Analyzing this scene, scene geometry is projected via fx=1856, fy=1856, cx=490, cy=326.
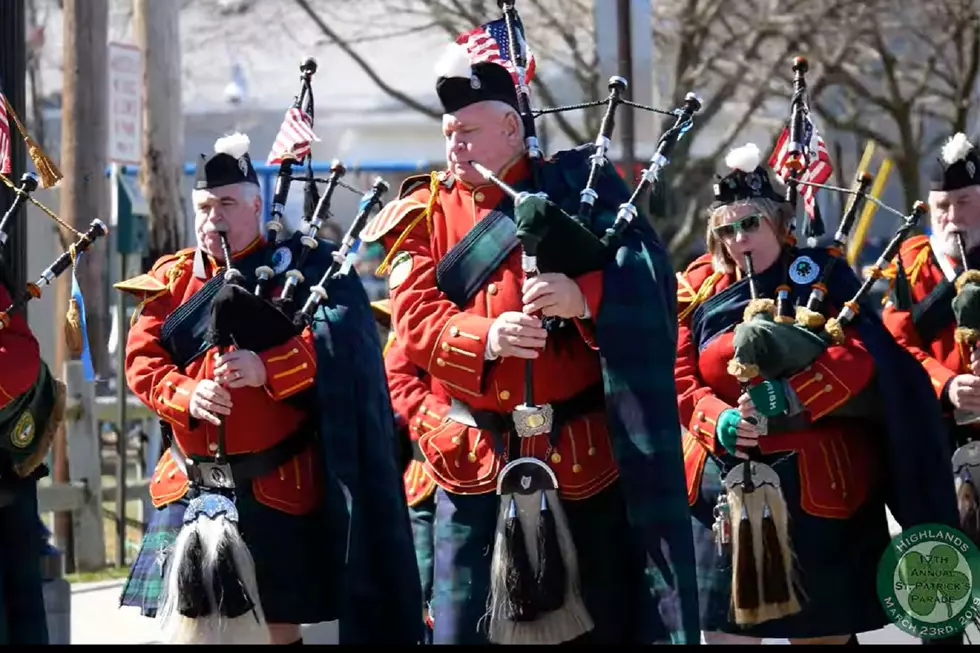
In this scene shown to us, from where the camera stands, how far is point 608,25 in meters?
8.46

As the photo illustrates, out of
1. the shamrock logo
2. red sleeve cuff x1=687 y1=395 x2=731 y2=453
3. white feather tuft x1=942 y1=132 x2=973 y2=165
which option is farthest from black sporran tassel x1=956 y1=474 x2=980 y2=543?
white feather tuft x1=942 y1=132 x2=973 y2=165

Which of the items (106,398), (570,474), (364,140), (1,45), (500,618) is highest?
(364,140)

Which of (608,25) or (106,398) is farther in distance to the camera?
(106,398)

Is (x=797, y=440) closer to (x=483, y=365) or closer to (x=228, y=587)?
(x=483, y=365)

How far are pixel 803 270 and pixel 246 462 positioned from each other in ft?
6.03

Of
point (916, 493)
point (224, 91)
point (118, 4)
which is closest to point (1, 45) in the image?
point (916, 493)

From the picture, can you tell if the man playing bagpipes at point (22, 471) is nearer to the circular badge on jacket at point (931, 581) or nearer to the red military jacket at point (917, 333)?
the circular badge on jacket at point (931, 581)

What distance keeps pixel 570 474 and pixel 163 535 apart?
1466mm

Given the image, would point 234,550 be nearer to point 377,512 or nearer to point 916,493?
point 377,512

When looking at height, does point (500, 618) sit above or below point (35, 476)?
below

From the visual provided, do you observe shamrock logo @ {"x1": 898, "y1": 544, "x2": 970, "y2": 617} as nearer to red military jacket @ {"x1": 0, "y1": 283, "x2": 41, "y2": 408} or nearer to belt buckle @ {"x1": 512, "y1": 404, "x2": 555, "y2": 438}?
belt buckle @ {"x1": 512, "y1": 404, "x2": 555, "y2": 438}

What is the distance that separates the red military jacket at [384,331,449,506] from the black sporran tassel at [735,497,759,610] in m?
0.99

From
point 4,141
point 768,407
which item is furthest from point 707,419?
point 4,141

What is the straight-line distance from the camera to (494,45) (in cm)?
507
